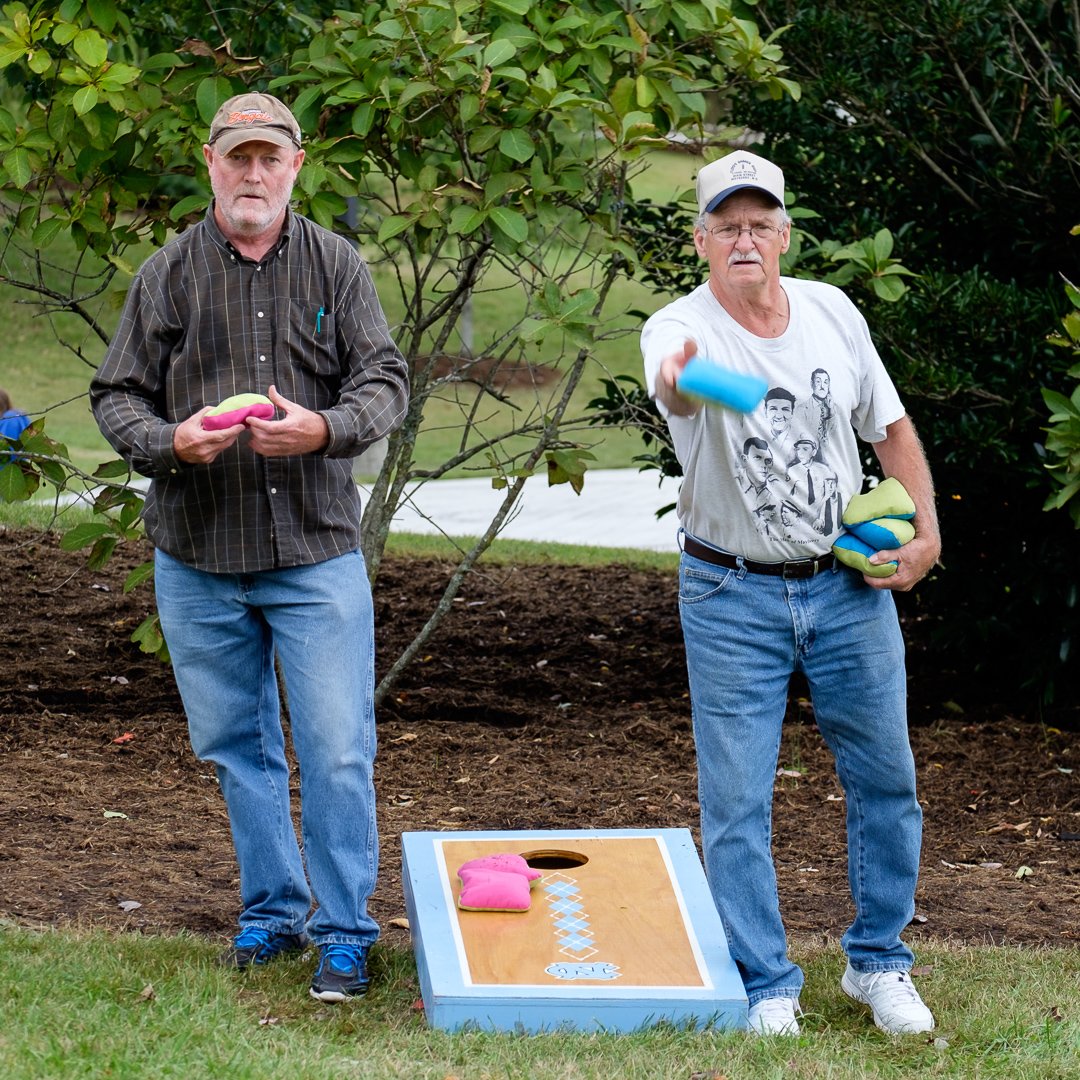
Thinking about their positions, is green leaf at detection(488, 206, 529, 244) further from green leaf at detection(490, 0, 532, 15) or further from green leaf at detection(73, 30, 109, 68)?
green leaf at detection(73, 30, 109, 68)

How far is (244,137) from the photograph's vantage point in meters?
3.67

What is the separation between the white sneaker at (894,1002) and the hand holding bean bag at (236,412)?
1946mm

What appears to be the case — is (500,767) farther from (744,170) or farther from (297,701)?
(744,170)

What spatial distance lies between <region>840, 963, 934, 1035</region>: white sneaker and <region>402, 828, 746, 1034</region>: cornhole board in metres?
0.35

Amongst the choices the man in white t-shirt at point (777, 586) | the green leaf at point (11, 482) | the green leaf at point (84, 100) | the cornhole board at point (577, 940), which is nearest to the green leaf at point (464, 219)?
the green leaf at point (84, 100)

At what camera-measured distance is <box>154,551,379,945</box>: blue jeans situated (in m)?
3.77

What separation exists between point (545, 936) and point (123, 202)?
3144mm

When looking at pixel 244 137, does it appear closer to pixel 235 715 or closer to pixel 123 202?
pixel 235 715

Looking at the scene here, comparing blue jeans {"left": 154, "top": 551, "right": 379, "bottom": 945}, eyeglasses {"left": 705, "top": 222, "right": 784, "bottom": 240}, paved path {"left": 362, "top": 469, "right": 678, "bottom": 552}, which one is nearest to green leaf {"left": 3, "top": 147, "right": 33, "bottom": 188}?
blue jeans {"left": 154, "top": 551, "right": 379, "bottom": 945}

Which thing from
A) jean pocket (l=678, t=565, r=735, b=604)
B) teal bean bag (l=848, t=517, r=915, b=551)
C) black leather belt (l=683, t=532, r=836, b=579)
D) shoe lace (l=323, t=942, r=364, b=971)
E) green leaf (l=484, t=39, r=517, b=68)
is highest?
green leaf (l=484, t=39, r=517, b=68)

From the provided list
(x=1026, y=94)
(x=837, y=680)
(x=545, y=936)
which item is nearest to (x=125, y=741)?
(x=545, y=936)

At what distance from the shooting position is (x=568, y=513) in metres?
13.3

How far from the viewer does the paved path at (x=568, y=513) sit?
11.9 m

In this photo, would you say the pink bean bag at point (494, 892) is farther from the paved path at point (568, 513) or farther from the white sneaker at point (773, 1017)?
the paved path at point (568, 513)
